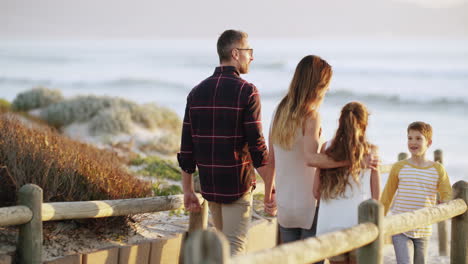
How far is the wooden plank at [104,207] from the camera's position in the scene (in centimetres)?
377

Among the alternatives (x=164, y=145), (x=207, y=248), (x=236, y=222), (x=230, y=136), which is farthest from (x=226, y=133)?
(x=164, y=145)

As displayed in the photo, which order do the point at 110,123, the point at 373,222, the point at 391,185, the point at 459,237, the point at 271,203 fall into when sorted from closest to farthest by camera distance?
1. the point at 373,222
2. the point at 271,203
3. the point at 391,185
4. the point at 459,237
5. the point at 110,123

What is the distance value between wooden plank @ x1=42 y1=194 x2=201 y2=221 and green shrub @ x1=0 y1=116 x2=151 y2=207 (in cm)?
57

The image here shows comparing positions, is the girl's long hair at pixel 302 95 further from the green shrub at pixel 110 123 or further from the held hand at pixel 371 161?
the green shrub at pixel 110 123

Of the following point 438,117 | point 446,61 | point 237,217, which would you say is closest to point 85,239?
point 237,217

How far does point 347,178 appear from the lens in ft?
11.5

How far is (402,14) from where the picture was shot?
54.5 m

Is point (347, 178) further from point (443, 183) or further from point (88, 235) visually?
point (88, 235)

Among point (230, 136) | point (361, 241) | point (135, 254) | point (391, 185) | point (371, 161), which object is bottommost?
point (135, 254)

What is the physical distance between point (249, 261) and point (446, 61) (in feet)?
141

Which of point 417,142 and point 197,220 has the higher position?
point 417,142

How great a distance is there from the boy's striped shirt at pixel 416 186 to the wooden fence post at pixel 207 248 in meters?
2.50

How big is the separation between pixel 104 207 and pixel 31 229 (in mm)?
560

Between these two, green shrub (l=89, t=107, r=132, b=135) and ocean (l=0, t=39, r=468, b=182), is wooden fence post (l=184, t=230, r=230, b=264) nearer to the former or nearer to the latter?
green shrub (l=89, t=107, r=132, b=135)
